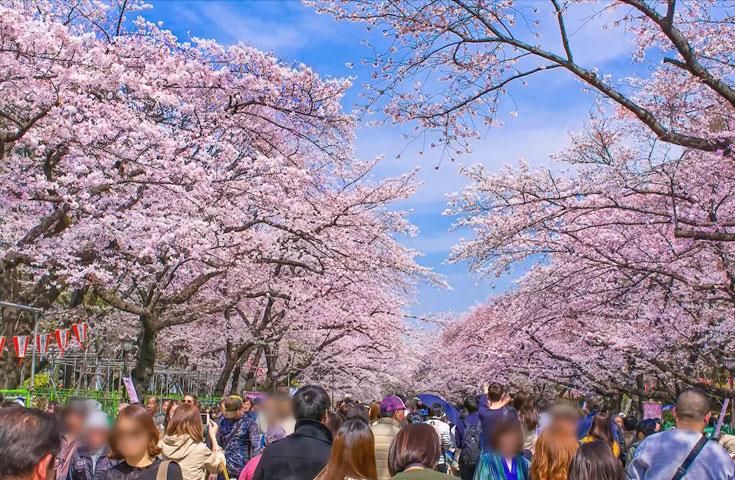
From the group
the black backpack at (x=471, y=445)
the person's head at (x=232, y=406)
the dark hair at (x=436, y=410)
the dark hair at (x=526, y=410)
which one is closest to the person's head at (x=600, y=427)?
the dark hair at (x=526, y=410)

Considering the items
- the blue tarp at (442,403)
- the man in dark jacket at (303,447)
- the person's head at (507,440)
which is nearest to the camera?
the man in dark jacket at (303,447)

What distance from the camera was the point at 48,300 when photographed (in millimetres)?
14773

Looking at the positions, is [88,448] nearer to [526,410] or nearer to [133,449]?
[133,449]

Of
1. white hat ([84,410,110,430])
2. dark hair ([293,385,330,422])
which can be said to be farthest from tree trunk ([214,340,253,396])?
dark hair ([293,385,330,422])

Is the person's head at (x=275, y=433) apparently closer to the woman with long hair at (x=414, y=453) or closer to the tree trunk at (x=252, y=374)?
the woman with long hair at (x=414, y=453)

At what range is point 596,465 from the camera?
3.80 meters

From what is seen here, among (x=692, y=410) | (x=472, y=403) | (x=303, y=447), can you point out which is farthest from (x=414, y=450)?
(x=472, y=403)

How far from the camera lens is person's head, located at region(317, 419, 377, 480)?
12.9 ft

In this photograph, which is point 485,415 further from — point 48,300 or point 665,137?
point 48,300

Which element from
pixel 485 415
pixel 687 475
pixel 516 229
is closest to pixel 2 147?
pixel 516 229

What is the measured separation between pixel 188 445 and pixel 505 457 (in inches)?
94.4

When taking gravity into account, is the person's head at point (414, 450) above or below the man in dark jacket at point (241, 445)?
above

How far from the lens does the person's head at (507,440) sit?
17.1ft

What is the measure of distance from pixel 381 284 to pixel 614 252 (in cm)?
1121
